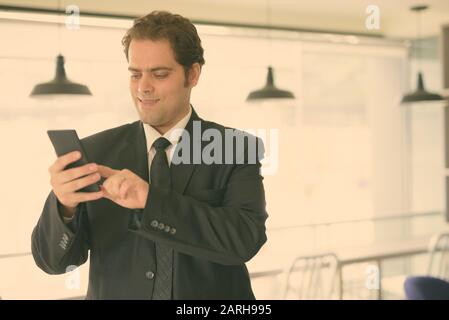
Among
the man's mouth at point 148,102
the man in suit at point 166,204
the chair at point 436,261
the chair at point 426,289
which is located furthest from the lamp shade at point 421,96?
the man's mouth at point 148,102

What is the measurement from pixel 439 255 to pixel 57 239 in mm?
3288

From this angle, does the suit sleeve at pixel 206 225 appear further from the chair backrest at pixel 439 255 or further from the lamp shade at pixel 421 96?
the chair backrest at pixel 439 255

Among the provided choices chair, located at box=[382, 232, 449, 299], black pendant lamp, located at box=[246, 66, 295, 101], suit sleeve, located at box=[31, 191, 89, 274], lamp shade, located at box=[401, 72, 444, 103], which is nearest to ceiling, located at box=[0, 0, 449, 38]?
lamp shade, located at box=[401, 72, 444, 103]

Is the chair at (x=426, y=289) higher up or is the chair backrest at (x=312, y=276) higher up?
the chair at (x=426, y=289)

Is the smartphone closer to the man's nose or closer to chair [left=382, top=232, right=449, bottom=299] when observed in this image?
the man's nose

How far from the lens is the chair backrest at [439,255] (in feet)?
10.5

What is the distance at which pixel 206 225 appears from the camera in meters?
0.77

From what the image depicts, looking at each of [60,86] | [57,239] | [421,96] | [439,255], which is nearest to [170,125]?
[57,239]

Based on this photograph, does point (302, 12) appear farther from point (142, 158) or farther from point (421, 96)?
point (142, 158)

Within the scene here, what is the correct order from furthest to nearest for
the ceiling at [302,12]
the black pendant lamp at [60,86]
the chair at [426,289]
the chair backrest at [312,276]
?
the chair backrest at [312,276], the ceiling at [302,12], the chair at [426,289], the black pendant lamp at [60,86]

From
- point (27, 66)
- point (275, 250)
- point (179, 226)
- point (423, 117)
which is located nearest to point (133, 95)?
point (179, 226)
